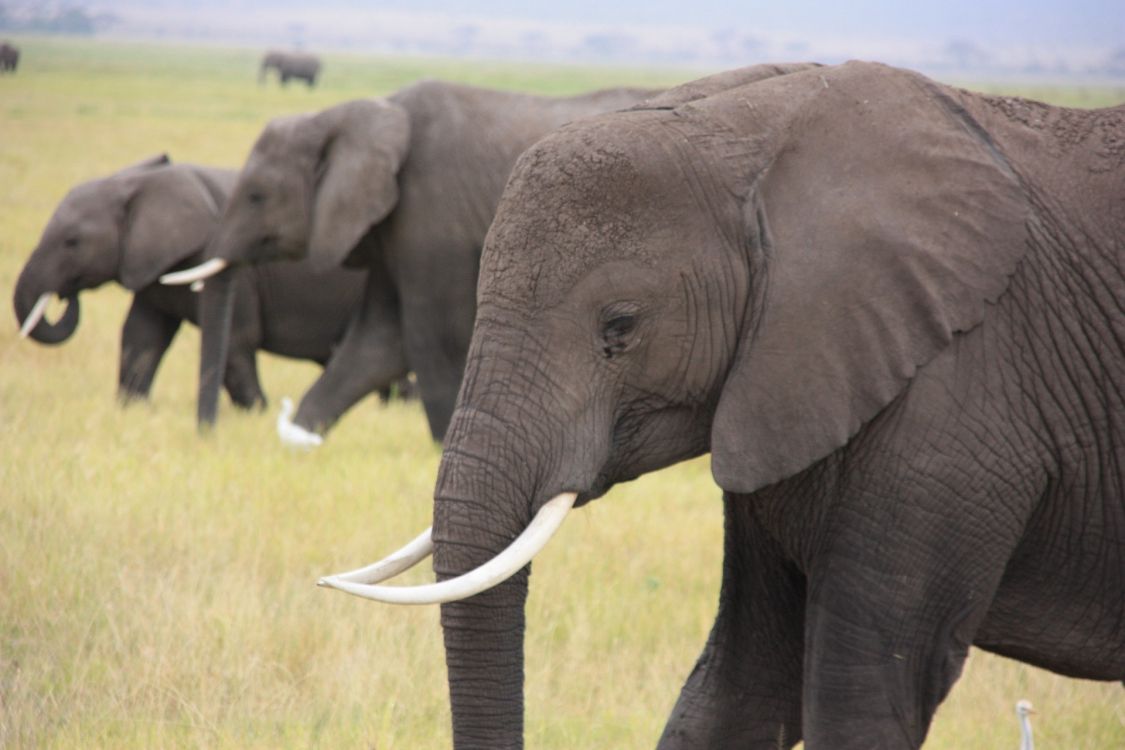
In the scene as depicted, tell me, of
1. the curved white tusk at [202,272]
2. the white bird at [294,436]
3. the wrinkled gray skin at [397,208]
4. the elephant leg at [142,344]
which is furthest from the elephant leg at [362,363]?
the elephant leg at [142,344]

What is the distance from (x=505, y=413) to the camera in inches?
117

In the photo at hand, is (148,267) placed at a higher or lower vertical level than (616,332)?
lower

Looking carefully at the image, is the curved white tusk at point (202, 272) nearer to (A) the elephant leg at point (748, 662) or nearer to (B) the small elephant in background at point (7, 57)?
(A) the elephant leg at point (748, 662)

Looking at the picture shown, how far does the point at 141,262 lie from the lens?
9.86 metres

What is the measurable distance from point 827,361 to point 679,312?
0.28 m

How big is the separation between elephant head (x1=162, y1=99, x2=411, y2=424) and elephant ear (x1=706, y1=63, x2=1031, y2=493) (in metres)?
5.60

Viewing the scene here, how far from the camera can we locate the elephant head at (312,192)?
28.2ft

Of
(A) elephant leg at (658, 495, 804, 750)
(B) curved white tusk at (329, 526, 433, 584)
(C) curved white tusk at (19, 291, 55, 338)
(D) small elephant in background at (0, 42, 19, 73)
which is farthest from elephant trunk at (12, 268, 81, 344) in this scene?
(D) small elephant in background at (0, 42, 19, 73)

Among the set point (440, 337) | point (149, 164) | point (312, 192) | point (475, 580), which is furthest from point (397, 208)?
point (475, 580)

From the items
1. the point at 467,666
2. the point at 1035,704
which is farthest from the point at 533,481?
the point at 1035,704

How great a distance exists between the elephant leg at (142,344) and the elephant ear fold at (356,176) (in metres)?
1.66

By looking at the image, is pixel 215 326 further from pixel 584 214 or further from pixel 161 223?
pixel 584 214

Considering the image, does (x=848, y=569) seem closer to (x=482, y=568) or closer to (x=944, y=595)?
(x=944, y=595)

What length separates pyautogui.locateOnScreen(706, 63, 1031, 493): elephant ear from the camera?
9.76ft
